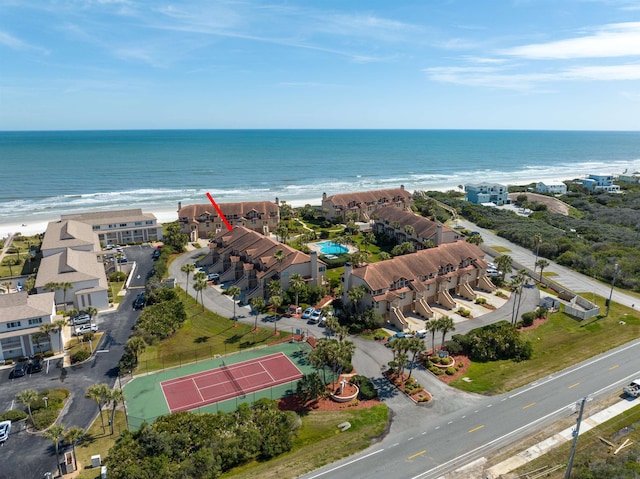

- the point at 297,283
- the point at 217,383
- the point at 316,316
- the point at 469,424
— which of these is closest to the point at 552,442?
the point at 469,424

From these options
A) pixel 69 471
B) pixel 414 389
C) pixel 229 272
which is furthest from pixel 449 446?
pixel 229 272

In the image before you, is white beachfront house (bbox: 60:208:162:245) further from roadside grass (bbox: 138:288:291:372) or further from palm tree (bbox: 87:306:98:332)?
roadside grass (bbox: 138:288:291:372)

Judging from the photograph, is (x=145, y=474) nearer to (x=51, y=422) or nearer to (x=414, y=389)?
(x=51, y=422)

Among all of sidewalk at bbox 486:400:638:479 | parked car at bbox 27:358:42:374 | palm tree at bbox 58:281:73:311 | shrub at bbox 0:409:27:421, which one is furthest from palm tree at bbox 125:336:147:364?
sidewalk at bbox 486:400:638:479

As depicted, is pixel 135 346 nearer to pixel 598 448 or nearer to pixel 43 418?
pixel 43 418

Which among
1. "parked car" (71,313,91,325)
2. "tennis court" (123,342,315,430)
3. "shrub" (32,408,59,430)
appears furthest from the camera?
"parked car" (71,313,91,325)

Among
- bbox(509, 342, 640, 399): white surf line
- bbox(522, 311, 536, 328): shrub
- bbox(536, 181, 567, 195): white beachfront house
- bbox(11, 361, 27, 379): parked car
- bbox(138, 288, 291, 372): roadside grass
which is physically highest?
bbox(536, 181, 567, 195): white beachfront house

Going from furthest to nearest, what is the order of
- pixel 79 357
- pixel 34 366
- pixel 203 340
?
1. pixel 203 340
2. pixel 79 357
3. pixel 34 366
